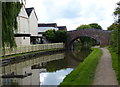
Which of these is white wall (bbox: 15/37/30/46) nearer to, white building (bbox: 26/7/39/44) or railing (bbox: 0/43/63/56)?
railing (bbox: 0/43/63/56)

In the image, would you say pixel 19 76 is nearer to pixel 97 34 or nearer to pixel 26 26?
pixel 26 26

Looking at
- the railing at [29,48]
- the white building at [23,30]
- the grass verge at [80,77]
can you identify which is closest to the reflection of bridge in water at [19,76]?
the grass verge at [80,77]

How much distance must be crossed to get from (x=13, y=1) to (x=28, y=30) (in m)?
29.9

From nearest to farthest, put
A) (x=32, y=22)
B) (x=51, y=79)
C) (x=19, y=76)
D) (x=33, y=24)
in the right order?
(x=51, y=79) < (x=19, y=76) < (x=32, y=22) < (x=33, y=24)

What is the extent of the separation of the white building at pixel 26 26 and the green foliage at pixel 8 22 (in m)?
22.0

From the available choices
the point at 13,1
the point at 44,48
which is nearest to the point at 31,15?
the point at 44,48

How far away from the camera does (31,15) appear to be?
4134 cm

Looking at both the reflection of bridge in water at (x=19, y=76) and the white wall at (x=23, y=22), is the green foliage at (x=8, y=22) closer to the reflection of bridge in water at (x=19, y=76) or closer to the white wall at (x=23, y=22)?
the reflection of bridge in water at (x=19, y=76)

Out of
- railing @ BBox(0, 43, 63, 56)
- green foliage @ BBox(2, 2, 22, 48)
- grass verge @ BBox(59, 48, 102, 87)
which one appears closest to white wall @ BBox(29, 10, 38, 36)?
railing @ BBox(0, 43, 63, 56)

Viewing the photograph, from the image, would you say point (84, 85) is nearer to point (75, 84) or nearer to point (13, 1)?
point (75, 84)

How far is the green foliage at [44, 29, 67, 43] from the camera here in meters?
45.3

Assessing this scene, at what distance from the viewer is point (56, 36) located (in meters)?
46.2

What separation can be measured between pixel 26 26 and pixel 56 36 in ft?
31.1

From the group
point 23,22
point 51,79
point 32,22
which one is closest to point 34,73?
point 51,79
